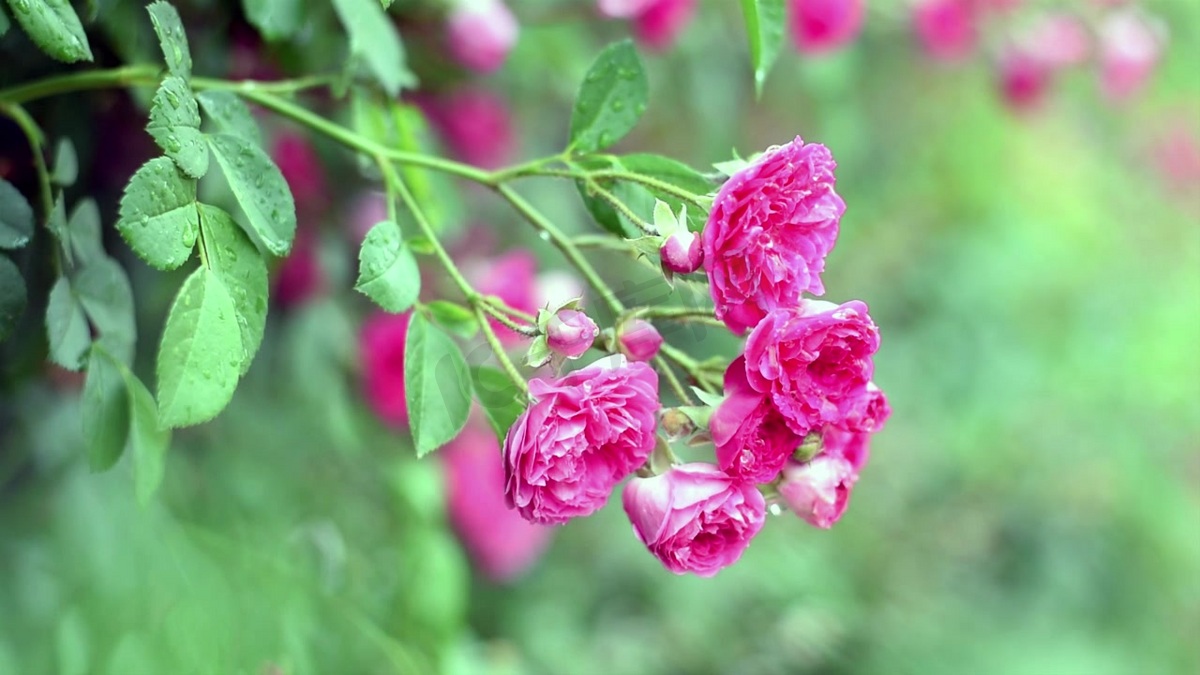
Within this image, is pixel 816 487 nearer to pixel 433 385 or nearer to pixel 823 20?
pixel 433 385

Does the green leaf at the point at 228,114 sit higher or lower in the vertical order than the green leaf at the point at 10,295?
higher

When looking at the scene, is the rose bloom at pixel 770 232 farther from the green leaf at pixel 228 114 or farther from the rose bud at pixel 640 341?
the green leaf at pixel 228 114

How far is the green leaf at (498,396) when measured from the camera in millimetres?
463

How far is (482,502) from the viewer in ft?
3.84

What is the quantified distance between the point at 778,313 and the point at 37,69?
1.43ft

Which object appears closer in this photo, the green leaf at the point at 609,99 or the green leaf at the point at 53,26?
the green leaf at the point at 53,26

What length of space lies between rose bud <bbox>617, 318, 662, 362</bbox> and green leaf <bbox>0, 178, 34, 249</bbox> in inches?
10.3

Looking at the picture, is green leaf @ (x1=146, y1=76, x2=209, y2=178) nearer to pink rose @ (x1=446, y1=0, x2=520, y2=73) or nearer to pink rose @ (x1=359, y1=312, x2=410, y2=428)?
pink rose @ (x1=446, y1=0, x2=520, y2=73)

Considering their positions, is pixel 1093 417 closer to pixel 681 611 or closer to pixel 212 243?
pixel 681 611

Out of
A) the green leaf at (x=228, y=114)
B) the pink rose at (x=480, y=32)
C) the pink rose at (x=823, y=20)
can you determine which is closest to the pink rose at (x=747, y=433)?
the green leaf at (x=228, y=114)

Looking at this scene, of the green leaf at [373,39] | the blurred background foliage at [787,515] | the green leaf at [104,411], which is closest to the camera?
the green leaf at [104,411]

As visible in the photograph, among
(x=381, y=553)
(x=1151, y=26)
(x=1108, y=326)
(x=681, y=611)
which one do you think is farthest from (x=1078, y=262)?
(x=381, y=553)

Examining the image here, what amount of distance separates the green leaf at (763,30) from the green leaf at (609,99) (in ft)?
0.18

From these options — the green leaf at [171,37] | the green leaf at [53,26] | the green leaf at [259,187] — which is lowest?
the green leaf at [259,187]
